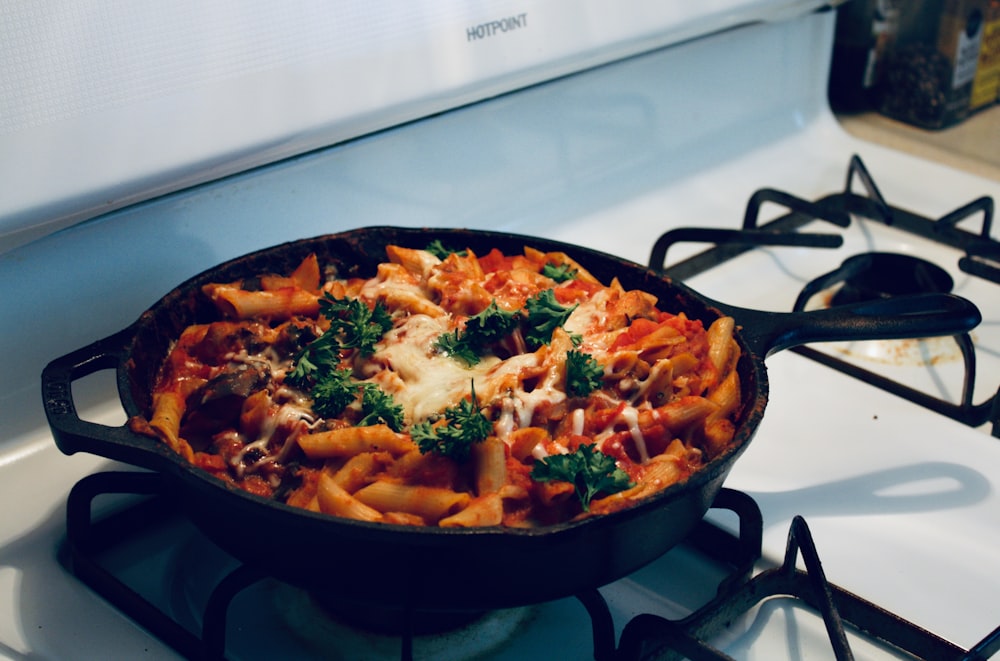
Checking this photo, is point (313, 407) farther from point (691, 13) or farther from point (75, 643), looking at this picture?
point (691, 13)

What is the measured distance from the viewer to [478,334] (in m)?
0.93

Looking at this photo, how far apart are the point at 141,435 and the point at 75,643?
0.67 feet

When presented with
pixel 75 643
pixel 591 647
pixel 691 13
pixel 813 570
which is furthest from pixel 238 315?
pixel 691 13

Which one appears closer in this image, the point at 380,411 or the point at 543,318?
the point at 380,411

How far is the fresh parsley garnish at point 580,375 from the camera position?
86 cm

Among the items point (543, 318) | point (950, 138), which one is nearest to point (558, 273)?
point (543, 318)

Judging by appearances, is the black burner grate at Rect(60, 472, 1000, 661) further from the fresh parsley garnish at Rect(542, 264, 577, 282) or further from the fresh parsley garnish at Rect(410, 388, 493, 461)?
the fresh parsley garnish at Rect(542, 264, 577, 282)

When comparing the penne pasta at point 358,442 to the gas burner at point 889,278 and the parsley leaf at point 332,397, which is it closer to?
the parsley leaf at point 332,397

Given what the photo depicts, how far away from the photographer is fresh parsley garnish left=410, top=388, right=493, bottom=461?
772mm

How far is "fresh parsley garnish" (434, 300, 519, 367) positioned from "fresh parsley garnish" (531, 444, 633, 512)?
186 millimetres

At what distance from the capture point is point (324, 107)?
3.30 feet

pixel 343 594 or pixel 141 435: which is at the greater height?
pixel 141 435

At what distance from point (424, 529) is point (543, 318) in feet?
1.06

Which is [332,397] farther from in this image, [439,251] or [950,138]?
[950,138]
